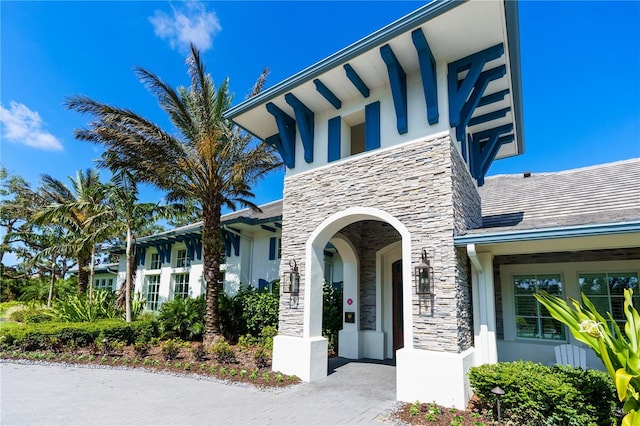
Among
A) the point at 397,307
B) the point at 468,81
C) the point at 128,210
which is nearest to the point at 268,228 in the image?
the point at 128,210

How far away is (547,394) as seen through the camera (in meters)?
4.93

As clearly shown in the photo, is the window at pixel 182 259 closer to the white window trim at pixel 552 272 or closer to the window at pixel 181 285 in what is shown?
the window at pixel 181 285

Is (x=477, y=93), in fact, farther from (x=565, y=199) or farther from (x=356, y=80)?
(x=565, y=199)

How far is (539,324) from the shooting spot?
8141mm

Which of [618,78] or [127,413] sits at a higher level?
[618,78]

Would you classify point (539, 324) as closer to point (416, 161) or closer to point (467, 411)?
point (467, 411)

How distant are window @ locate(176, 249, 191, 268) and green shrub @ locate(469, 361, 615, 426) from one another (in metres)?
14.9

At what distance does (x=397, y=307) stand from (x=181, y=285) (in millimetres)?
11825

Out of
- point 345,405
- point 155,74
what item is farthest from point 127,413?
point 155,74

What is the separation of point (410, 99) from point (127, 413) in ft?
25.9

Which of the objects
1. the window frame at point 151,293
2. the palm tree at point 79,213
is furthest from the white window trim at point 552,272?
the window frame at point 151,293

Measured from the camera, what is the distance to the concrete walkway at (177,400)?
5.30 meters

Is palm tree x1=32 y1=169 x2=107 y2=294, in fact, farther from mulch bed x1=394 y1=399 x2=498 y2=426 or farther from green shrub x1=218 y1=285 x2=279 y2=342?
mulch bed x1=394 y1=399 x2=498 y2=426

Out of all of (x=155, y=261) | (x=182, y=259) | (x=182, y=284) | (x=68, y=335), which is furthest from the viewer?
(x=155, y=261)
